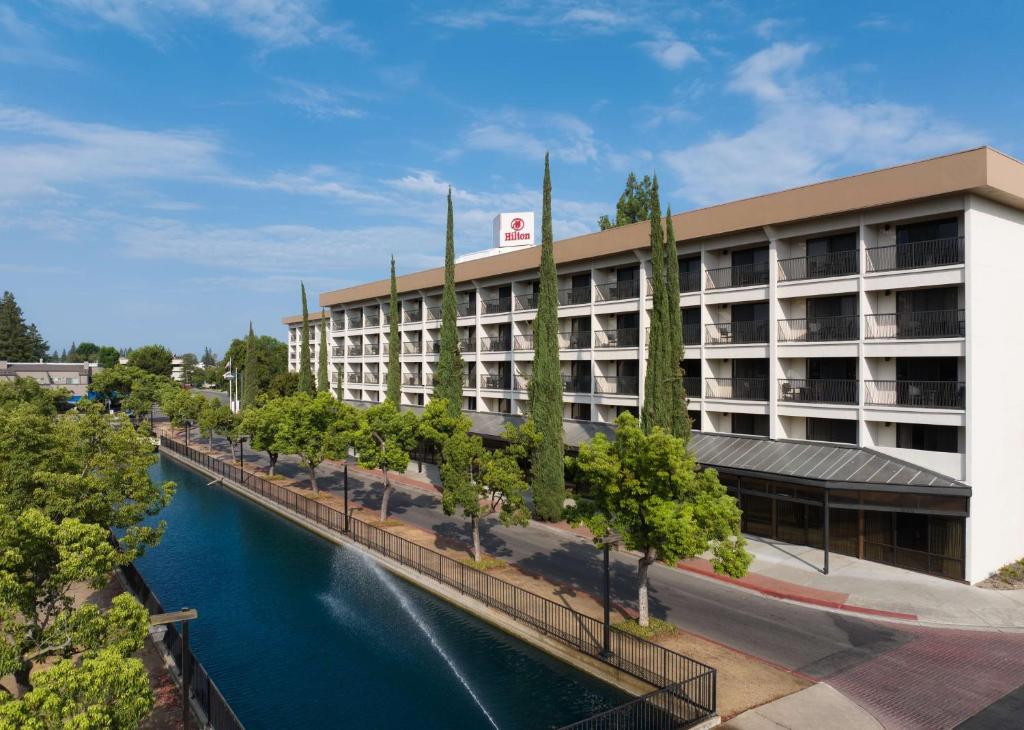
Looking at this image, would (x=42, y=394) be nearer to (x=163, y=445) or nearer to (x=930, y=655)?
(x=163, y=445)

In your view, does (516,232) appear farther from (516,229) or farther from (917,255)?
(917,255)

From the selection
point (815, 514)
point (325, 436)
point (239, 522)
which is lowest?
point (239, 522)

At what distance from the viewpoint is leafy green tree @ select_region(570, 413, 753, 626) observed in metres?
16.6

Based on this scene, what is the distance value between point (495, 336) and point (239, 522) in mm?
21576

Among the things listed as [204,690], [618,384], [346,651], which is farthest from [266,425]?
[204,690]

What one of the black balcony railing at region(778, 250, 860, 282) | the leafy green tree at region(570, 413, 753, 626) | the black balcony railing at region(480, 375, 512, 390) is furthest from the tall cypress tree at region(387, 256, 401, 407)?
the leafy green tree at region(570, 413, 753, 626)

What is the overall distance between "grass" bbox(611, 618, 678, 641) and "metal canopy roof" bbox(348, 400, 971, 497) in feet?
31.9

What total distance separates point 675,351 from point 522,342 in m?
16.7

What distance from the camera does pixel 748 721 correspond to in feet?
46.2

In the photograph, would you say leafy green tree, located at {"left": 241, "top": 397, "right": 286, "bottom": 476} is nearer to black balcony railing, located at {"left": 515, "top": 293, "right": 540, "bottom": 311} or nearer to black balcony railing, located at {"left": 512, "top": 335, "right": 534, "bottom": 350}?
black balcony railing, located at {"left": 512, "top": 335, "right": 534, "bottom": 350}

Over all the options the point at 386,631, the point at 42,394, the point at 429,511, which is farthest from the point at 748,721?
the point at 42,394

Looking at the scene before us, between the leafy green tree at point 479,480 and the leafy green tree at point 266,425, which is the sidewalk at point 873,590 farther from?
the leafy green tree at point 266,425

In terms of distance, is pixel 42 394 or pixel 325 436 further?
pixel 42 394

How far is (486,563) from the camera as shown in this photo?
25.6 m
